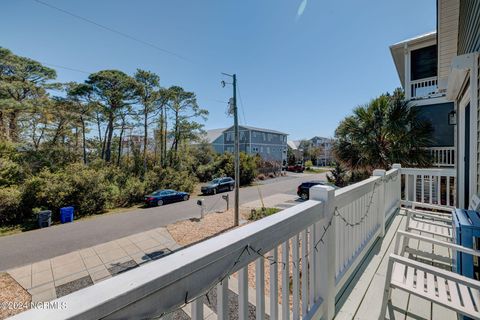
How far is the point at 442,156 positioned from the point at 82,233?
46.4 ft

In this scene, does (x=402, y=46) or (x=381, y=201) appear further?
(x=402, y=46)

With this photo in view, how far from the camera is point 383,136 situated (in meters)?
8.17

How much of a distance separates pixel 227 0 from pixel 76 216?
41.0 ft

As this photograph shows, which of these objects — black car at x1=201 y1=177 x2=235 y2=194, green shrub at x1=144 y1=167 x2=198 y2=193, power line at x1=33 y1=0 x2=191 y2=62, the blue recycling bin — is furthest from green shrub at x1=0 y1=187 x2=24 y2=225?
the blue recycling bin

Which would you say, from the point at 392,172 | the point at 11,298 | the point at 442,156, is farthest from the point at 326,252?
the point at 442,156

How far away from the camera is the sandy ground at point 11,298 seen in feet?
13.9

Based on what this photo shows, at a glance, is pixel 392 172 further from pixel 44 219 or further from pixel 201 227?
pixel 44 219

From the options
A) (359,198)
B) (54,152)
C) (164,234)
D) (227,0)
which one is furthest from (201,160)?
(359,198)

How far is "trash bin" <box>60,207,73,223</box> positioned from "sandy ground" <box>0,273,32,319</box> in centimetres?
590

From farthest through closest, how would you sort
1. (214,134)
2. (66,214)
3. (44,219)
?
1. (214,134)
2. (66,214)
3. (44,219)

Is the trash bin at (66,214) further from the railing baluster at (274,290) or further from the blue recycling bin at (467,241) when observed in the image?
the blue recycling bin at (467,241)

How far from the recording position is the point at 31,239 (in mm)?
8305

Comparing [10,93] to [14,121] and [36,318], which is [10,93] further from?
[36,318]

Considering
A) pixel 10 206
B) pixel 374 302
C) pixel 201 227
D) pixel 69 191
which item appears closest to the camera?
pixel 374 302
